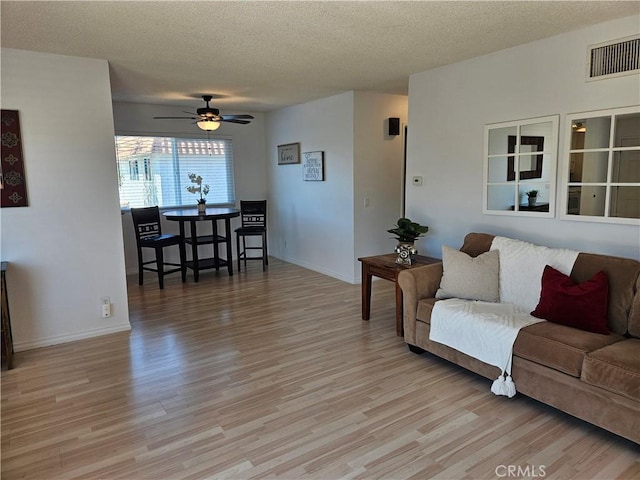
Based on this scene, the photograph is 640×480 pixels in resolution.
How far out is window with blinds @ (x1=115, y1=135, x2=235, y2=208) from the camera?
616 centimetres

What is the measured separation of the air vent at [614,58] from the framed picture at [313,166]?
11.2 ft

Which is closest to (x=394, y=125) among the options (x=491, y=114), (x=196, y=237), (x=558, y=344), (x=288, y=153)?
(x=288, y=153)

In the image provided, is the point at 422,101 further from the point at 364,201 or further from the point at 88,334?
the point at 88,334

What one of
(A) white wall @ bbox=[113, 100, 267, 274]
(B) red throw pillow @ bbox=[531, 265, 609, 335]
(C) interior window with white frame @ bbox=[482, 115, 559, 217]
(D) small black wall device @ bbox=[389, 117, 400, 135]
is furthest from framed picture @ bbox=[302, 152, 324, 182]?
(B) red throw pillow @ bbox=[531, 265, 609, 335]

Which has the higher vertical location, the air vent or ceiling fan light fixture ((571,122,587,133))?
the air vent

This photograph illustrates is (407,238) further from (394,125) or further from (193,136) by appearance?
(193,136)

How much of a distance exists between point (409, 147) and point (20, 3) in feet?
11.3

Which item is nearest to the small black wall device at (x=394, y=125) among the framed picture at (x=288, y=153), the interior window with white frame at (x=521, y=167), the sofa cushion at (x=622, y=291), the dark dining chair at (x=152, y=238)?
the framed picture at (x=288, y=153)

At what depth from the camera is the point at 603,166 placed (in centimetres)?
308

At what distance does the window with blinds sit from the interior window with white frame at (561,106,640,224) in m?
5.10

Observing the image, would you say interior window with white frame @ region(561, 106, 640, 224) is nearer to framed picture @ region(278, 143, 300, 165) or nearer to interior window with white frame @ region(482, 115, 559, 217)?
interior window with white frame @ region(482, 115, 559, 217)

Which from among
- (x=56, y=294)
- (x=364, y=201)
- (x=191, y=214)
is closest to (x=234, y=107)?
(x=191, y=214)

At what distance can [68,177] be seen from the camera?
3.65 m

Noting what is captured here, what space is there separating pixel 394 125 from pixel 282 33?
2.81 m
